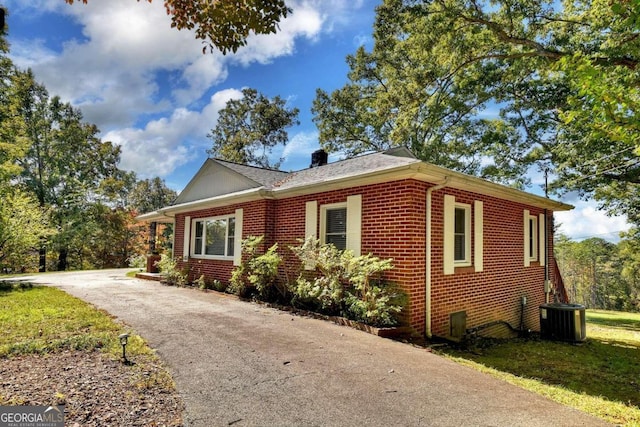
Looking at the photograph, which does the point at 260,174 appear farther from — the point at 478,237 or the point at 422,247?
the point at 478,237

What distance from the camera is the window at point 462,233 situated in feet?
26.1

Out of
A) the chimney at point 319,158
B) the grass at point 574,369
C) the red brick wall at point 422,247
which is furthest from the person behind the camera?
the chimney at point 319,158

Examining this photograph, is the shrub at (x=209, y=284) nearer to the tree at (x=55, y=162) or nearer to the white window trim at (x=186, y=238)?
the white window trim at (x=186, y=238)

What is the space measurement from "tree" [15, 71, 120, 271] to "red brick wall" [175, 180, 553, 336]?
19.2m

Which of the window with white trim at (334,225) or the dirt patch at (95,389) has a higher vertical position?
the window with white trim at (334,225)

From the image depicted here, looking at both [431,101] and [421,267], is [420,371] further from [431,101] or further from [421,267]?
[431,101]

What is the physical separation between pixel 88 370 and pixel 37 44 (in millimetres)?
4639

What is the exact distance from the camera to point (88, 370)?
3.97 meters

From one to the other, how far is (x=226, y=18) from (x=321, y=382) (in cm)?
395

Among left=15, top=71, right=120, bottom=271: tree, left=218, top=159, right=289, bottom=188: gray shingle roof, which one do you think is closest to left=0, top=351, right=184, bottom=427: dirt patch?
left=218, top=159, right=289, bottom=188: gray shingle roof

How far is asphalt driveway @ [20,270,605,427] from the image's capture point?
313 cm

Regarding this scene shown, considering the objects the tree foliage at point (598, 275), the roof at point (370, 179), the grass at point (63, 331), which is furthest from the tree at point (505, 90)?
the tree foliage at point (598, 275)

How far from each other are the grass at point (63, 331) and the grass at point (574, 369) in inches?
172

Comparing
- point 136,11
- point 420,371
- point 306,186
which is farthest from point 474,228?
point 136,11
